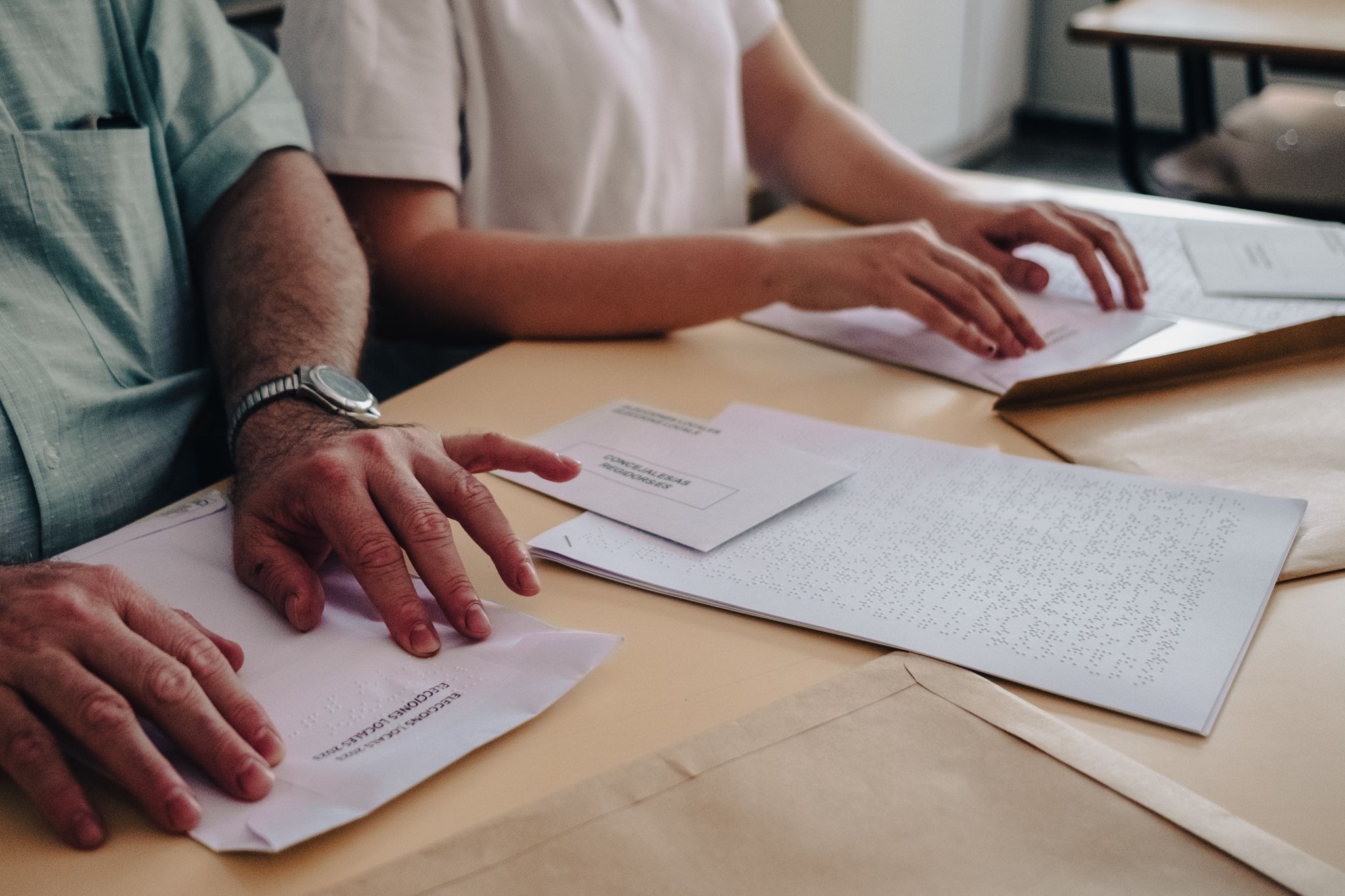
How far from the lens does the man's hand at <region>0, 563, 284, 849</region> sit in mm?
452

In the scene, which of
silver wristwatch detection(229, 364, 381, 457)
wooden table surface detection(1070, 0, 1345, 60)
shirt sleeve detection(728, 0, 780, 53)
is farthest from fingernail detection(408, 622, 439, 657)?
wooden table surface detection(1070, 0, 1345, 60)

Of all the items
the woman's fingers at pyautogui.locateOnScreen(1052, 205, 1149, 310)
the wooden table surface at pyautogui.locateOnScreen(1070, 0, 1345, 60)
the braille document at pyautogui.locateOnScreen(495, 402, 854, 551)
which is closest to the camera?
the braille document at pyautogui.locateOnScreen(495, 402, 854, 551)

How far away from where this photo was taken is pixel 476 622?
1.84 feet

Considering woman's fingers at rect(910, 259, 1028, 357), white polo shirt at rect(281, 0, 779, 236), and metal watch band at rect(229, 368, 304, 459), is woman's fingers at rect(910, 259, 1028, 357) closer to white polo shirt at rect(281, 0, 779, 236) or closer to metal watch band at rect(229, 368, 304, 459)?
white polo shirt at rect(281, 0, 779, 236)

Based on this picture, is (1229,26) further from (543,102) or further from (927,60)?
(543,102)

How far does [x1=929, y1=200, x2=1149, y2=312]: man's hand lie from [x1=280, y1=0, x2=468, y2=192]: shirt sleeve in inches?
20.6

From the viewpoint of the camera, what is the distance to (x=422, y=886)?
1.35 feet

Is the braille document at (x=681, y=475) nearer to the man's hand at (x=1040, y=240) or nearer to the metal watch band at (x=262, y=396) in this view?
the metal watch band at (x=262, y=396)

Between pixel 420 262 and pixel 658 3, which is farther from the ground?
pixel 658 3

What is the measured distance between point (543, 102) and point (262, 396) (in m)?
0.49

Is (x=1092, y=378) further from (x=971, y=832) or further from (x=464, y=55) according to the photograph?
(x=464, y=55)

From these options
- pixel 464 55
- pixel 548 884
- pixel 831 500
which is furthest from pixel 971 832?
pixel 464 55

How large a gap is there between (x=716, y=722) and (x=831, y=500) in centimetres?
23

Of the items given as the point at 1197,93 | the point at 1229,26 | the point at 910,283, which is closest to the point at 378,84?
the point at 910,283
